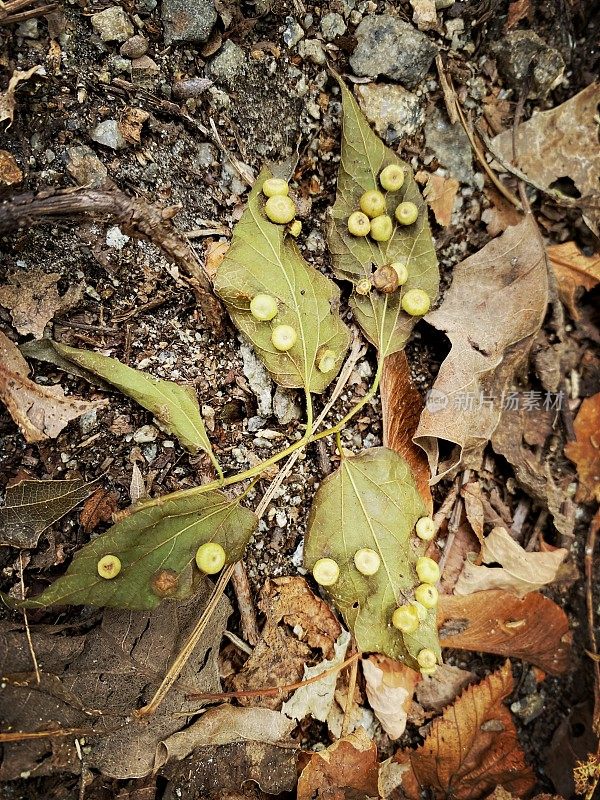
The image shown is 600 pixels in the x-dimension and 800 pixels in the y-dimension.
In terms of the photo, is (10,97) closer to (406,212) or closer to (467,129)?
(406,212)

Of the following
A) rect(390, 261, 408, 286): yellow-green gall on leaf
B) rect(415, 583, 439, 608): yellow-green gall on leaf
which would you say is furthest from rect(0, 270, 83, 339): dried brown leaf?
rect(415, 583, 439, 608): yellow-green gall on leaf

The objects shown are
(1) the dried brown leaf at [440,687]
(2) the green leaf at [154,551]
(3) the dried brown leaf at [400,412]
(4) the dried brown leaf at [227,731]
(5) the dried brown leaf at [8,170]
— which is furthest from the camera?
(1) the dried brown leaf at [440,687]

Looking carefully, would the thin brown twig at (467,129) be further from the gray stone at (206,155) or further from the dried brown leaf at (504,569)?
the dried brown leaf at (504,569)

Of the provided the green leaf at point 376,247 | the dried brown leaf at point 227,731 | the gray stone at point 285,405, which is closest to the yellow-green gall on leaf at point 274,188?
the green leaf at point 376,247

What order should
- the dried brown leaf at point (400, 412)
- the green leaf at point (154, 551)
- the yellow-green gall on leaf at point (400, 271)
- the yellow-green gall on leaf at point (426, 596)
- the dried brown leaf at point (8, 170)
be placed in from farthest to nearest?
1. the dried brown leaf at point (400, 412)
2. the yellow-green gall on leaf at point (400, 271)
3. the yellow-green gall on leaf at point (426, 596)
4. the dried brown leaf at point (8, 170)
5. the green leaf at point (154, 551)

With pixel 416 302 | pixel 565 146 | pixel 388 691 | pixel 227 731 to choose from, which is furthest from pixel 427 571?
pixel 565 146

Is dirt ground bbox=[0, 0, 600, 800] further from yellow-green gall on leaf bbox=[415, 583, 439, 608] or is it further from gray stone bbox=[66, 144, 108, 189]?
yellow-green gall on leaf bbox=[415, 583, 439, 608]

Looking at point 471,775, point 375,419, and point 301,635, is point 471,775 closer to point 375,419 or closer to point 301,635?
point 301,635

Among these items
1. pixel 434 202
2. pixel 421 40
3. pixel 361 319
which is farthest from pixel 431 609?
pixel 421 40
